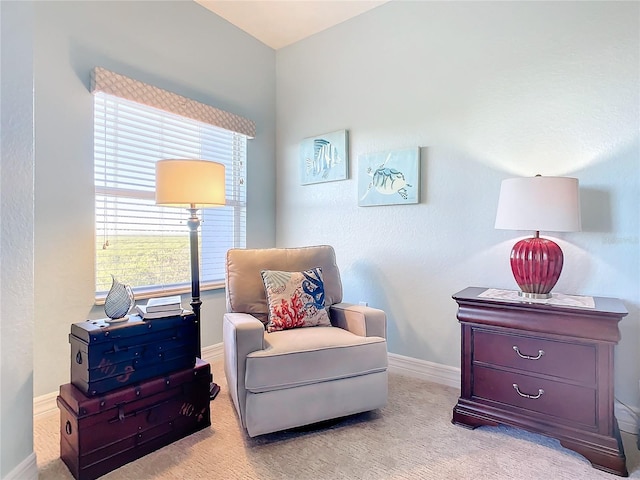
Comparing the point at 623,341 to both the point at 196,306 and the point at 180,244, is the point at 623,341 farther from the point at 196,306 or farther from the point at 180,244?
the point at 180,244

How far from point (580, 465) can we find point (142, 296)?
2.58m

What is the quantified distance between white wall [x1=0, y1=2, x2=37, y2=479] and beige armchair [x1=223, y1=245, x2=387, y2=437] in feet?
2.71

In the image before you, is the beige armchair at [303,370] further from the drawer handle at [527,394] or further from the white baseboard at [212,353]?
the white baseboard at [212,353]

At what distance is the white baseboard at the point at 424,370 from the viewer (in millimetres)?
2455

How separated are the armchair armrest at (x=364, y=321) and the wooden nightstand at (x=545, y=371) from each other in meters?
0.45

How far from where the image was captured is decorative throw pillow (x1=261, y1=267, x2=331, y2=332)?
2.16 m

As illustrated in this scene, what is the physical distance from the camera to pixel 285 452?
1676mm

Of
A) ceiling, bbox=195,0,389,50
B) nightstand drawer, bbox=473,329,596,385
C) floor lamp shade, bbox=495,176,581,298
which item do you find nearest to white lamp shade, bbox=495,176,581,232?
floor lamp shade, bbox=495,176,581,298

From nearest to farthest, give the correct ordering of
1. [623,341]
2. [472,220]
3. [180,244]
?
1. [623,341]
2. [472,220]
3. [180,244]

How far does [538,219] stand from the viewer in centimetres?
181

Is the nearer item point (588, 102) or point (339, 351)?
point (339, 351)

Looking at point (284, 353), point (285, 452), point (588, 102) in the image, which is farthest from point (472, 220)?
point (285, 452)

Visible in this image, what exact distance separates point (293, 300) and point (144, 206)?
125cm

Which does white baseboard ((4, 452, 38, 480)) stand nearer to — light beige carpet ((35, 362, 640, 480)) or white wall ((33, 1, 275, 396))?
light beige carpet ((35, 362, 640, 480))
